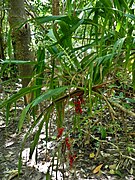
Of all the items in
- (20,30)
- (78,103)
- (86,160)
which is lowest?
(86,160)

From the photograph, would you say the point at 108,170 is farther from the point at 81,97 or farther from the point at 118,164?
the point at 81,97

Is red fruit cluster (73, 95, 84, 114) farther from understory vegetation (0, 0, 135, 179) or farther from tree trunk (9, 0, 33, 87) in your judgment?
tree trunk (9, 0, 33, 87)

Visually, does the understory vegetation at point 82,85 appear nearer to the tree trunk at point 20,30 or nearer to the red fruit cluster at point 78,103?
the red fruit cluster at point 78,103

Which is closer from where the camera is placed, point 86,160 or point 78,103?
point 78,103

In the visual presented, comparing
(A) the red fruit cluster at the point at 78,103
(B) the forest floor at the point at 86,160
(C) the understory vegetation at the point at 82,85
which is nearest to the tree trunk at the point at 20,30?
(C) the understory vegetation at the point at 82,85

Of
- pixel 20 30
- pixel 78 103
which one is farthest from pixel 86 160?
pixel 20 30

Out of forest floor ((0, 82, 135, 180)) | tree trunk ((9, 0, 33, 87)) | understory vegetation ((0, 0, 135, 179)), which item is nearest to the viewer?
understory vegetation ((0, 0, 135, 179))

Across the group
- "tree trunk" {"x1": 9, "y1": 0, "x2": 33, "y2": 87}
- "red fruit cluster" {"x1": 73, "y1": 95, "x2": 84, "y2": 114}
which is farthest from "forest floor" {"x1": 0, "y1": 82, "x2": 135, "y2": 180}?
"tree trunk" {"x1": 9, "y1": 0, "x2": 33, "y2": 87}

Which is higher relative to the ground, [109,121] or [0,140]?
[109,121]

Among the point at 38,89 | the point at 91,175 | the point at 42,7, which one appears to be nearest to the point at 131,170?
the point at 91,175

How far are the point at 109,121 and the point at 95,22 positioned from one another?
2.91ft

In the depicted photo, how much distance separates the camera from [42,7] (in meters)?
3.19

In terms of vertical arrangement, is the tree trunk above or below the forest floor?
above

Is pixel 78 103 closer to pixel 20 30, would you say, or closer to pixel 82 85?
pixel 82 85
